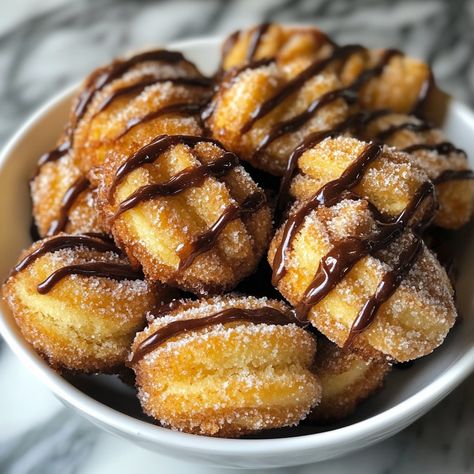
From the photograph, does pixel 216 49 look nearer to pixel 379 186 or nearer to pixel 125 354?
pixel 379 186

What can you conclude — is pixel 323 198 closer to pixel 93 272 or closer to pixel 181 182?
pixel 181 182

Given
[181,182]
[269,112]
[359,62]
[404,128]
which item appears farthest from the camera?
[359,62]

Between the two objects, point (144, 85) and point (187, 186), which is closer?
point (187, 186)

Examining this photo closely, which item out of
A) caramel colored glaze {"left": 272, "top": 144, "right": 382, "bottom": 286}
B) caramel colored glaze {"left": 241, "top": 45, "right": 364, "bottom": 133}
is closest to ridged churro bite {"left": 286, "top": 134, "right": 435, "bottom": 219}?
caramel colored glaze {"left": 272, "top": 144, "right": 382, "bottom": 286}

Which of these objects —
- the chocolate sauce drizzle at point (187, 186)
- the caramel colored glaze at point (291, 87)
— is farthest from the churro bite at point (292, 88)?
the chocolate sauce drizzle at point (187, 186)

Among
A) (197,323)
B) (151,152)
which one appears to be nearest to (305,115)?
(151,152)

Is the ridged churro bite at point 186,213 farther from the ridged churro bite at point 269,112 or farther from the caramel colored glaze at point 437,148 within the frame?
the caramel colored glaze at point 437,148

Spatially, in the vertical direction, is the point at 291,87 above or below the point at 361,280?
above
